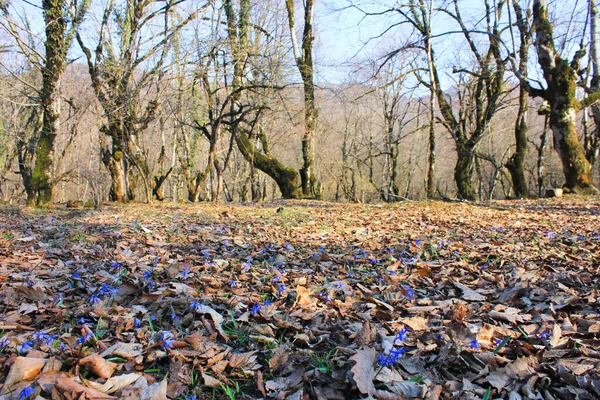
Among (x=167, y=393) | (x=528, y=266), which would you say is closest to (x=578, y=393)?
(x=167, y=393)

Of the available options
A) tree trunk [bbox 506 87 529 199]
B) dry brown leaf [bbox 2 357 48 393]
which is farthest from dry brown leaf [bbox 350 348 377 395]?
tree trunk [bbox 506 87 529 199]

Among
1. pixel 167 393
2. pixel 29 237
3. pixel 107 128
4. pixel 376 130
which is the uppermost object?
pixel 376 130

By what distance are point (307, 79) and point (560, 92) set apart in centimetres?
792

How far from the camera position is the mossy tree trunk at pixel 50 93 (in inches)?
389

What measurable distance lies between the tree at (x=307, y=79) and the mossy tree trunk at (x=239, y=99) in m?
0.98

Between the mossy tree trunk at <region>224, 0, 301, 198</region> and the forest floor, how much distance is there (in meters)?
8.24

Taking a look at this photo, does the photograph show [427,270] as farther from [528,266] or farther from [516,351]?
[516,351]

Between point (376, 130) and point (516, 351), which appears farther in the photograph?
point (376, 130)

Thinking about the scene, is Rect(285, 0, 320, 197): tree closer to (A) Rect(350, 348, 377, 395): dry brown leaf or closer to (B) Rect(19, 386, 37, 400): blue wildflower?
(A) Rect(350, 348, 377, 395): dry brown leaf

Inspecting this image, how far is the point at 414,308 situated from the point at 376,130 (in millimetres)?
35941

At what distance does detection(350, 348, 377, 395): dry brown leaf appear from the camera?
178cm

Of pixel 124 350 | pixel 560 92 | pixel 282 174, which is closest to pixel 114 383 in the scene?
pixel 124 350

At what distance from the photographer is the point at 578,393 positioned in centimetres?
170

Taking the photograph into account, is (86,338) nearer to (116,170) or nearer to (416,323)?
(416,323)
